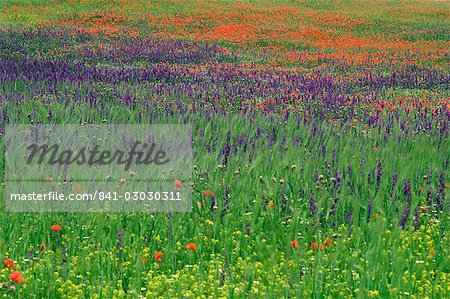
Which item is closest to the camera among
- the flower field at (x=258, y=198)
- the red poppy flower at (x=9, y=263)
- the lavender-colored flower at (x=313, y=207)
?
the red poppy flower at (x=9, y=263)

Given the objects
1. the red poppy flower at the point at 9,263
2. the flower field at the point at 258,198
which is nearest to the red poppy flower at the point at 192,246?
the flower field at the point at 258,198

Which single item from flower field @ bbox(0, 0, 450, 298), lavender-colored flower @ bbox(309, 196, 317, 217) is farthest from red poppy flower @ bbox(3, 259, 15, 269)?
lavender-colored flower @ bbox(309, 196, 317, 217)

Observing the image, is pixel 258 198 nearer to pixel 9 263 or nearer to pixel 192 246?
pixel 192 246

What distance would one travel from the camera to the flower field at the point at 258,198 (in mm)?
3871

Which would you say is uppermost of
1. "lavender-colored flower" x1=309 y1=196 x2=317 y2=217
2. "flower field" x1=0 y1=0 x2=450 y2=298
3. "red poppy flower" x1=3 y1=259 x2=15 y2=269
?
"red poppy flower" x1=3 y1=259 x2=15 y2=269

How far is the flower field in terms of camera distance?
12.7ft

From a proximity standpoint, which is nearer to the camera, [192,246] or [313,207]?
[192,246]

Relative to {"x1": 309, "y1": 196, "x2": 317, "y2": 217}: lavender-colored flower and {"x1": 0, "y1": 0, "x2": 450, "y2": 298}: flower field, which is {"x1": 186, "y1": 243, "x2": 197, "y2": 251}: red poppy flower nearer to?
{"x1": 0, "y1": 0, "x2": 450, "y2": 298}: flower field

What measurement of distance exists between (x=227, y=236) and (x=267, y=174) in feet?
4.32

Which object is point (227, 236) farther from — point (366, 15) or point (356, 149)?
point (366, 15)

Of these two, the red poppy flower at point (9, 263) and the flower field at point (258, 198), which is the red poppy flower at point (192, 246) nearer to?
the flower field at point (258, 198)

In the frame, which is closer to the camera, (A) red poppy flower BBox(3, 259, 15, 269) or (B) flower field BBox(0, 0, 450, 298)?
(A) red poppy flower BBox(3, 259, 15, 269)

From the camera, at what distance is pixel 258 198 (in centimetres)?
506

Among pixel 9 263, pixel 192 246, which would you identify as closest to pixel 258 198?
pixel 192 246
